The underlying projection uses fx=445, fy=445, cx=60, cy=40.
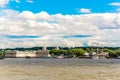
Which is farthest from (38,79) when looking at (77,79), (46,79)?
(77,79)

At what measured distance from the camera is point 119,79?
5997cm

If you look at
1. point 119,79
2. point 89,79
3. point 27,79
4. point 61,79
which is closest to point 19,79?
point 27,79

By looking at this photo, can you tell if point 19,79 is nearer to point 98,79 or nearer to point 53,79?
point 53,79

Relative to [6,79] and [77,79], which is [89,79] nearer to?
[77,79]

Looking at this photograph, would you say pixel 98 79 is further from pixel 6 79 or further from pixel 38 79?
pixel 6 79

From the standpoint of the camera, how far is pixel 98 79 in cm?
6066

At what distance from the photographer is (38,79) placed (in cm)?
5988

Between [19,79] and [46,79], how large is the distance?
3.60m

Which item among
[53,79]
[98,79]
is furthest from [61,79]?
[98,79]

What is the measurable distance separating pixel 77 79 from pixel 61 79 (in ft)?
7.73

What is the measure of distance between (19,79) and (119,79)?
44.1ft

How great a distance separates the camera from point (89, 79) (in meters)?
60.9

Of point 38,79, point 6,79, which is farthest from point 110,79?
point 6,79

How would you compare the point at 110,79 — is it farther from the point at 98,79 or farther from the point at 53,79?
the point at 53,79
